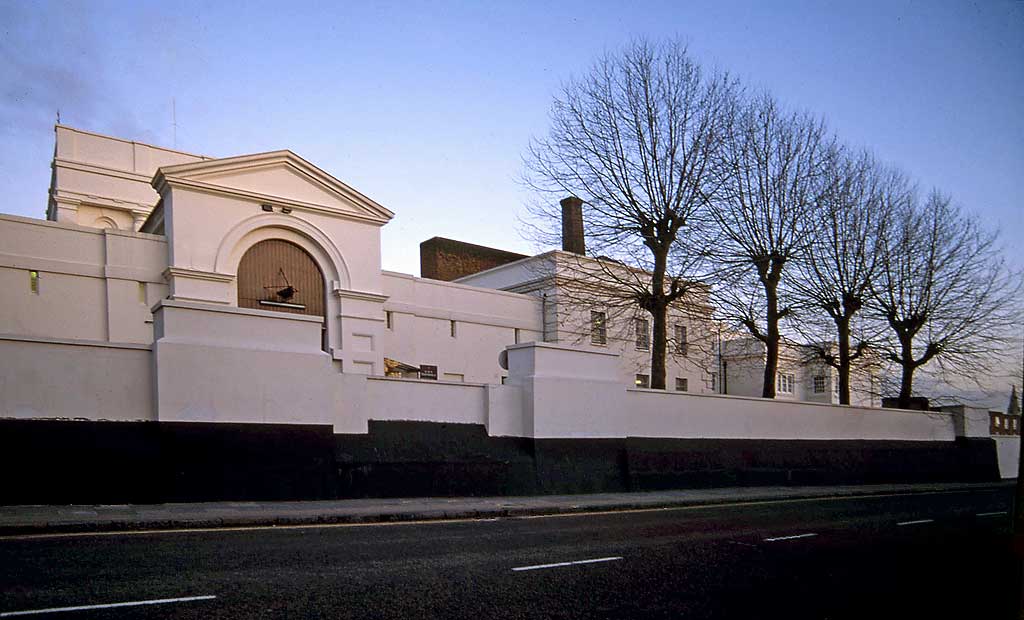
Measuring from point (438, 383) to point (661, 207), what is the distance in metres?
11.5

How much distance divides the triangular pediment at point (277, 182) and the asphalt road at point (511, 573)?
1649 cm

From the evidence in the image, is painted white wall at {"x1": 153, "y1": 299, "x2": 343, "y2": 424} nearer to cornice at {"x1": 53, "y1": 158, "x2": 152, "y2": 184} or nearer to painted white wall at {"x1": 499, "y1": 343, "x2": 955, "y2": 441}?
painted white wall at {"x1": 499, "y1": 343, "x2": 955, "y2": 441}

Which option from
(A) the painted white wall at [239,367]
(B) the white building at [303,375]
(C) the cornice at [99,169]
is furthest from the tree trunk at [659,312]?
(C) the cornice at [99,169]

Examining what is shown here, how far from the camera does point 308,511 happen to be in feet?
39.9

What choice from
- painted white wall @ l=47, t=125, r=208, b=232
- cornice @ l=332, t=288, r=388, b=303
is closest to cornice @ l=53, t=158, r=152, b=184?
painted white wall @ l=47, t=125, r=208, b=232

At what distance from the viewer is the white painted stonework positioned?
13258 millimetres

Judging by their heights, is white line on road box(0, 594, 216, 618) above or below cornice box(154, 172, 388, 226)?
below

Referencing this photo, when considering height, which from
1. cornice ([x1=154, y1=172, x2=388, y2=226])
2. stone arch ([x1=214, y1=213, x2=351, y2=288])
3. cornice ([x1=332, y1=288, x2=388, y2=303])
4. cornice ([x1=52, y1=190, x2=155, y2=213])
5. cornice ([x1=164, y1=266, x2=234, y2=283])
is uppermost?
cornice ([x1=52, y1=190, x2=155, y2=213])

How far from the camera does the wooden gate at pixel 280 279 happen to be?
25.1 metres

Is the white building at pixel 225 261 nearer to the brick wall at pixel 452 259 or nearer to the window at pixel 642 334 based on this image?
the window at pixel 642 334

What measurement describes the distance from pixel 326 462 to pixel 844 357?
22.3 meters

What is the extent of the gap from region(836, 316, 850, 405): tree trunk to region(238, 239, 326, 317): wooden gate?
19526mm

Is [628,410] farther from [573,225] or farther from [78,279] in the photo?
[78,279]

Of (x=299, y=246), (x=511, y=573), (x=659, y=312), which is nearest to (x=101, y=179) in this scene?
(x=299, y=246)
